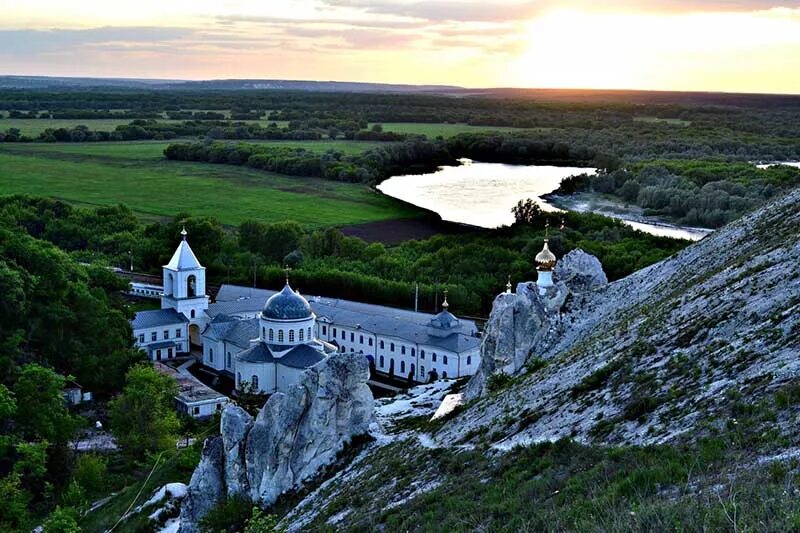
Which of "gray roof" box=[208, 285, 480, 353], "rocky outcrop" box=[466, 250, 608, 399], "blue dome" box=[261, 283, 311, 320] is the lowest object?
"gray roof" box=[208, 285, 480, 353]

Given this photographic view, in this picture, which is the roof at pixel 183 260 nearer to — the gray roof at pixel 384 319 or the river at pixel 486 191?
the gray roof at pixel 384 319

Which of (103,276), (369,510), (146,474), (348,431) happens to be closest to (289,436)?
(348,431)

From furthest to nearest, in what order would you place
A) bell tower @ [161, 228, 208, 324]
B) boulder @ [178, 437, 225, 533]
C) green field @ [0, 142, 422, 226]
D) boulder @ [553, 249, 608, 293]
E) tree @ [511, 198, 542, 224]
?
green field @ [0, 142, 422, 226] → tree @ [511, 198, 542, 224] → bell tower @ [161, 228, 208, 324] → boulder @ [553, 249, 608, 293] → boulder @ [178, 437, 225, 533]

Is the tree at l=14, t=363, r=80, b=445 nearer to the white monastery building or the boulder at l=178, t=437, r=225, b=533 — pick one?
the white monastery building

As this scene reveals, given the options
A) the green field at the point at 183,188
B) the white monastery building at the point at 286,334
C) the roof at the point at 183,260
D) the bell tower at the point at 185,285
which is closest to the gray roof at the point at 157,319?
the white monastery building at the point at 286,334

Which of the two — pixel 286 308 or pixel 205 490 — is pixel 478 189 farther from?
pixel 205 490

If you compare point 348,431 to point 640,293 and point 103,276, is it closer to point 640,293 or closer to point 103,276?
point 640,293

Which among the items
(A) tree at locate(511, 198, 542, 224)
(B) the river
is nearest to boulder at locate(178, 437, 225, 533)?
(B) the river
